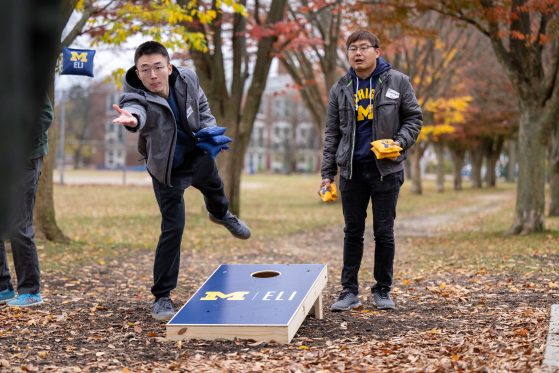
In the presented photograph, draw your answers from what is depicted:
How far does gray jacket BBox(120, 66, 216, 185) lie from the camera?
460 centimetres

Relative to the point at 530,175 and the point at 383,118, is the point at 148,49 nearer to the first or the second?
the point at 383,118

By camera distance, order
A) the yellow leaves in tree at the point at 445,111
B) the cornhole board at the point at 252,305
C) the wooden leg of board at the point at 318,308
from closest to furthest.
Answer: the cornhole board at the point at 252,305
the wooden leg of board at the point at 318,308
the yellow leaves in tree at the point at 445,111

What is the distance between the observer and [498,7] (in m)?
11.0

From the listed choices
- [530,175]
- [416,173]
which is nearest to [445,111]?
[416,173]

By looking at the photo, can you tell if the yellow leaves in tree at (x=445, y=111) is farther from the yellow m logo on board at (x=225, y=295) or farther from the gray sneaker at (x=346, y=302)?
the yellow m logo on board at (x=225, y=295)

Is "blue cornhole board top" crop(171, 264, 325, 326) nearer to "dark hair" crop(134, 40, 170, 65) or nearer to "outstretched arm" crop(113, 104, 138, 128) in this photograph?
"outstretched arm" crop(113, 104, 138, 128)

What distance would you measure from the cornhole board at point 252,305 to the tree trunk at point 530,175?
756 cm

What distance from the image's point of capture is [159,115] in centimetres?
465

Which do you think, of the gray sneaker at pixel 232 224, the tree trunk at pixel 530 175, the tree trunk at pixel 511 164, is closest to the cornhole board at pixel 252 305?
the gray sneaker at pixel 232 224

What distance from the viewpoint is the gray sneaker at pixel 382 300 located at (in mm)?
5402

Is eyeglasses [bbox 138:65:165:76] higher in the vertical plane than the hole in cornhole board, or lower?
higher

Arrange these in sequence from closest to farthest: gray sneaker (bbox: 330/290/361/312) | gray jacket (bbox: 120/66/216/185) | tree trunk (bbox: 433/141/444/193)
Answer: gray jacket (bbox: 120/66/216/185) < gray sneaker (bbox: 330/290/361/312) < tree trunk (bbox: 433/141/444/193)

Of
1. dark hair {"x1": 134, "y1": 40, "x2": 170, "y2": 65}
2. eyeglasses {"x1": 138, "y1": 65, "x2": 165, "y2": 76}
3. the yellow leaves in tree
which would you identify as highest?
the yellow leaves in tree

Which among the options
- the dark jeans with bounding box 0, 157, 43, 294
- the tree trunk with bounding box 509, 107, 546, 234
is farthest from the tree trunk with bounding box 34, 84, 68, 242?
the tree trunk with bounding box 509, 107, 546, 234
